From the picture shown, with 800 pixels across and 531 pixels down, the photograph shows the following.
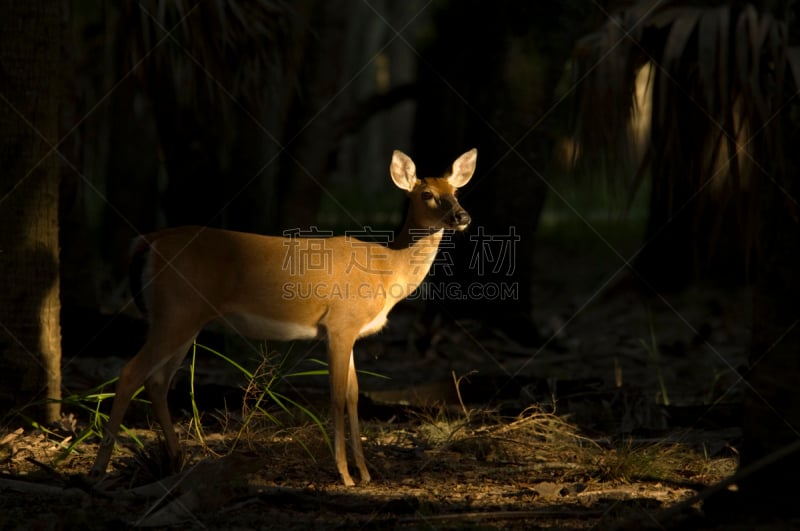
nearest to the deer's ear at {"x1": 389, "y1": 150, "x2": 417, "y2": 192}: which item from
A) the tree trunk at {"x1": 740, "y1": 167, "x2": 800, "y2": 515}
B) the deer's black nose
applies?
the deer's black nose

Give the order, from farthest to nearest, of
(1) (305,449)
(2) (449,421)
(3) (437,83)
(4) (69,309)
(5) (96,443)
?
(3) (437,83) → (4) (69,309) → (2) (449,421) → (5) (96,443) → (1) (305,449)

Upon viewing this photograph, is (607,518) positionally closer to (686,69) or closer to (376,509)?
(376,509)

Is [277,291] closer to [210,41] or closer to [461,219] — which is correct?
[461,219]

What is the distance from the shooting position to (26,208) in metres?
7.29

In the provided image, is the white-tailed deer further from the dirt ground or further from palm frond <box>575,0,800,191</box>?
palm frond <box>575,0,800,191</box>

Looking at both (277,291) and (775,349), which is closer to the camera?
(775,349)

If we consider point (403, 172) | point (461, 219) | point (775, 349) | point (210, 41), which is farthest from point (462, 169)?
point (775, 349)

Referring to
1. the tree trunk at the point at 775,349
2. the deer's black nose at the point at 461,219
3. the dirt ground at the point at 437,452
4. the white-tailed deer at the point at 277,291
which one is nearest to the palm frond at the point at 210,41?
the white-tailed deer at the point at 277,291

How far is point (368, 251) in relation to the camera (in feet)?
24.3

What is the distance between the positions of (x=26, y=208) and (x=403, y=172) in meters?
2.61

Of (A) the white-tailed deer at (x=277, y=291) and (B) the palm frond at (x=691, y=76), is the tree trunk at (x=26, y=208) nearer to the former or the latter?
(A) the white-tailed deer at (x=277, y=291)

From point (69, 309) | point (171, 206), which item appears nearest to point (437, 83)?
point (171, 206)

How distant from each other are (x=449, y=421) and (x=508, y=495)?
179 cm

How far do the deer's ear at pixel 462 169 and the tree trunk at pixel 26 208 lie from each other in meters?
2.79
